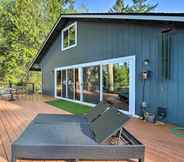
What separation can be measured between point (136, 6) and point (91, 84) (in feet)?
68.7

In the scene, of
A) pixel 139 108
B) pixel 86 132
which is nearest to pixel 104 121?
pixel 86 132

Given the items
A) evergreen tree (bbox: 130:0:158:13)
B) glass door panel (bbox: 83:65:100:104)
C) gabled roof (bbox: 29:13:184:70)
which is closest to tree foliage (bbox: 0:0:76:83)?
gabled roof (bbox: 29:13:184:70)

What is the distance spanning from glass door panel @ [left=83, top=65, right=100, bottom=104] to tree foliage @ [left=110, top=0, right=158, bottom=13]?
64.5 ft

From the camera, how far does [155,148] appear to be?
4117 millimetres

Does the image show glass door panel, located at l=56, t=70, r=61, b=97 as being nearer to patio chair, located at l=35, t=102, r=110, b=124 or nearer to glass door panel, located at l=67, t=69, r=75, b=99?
glass door panel, located at l=67, t=69, r=75, b=99

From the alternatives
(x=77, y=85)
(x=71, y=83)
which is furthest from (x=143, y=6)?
(x=77, y=85)

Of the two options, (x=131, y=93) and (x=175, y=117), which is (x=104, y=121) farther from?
(x=131, y=93)

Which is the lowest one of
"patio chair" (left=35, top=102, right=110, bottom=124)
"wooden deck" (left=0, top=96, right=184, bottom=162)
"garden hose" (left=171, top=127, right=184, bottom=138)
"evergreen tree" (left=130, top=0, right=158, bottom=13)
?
"garden hose" (left=171, top=127, right=184, bottom=138)

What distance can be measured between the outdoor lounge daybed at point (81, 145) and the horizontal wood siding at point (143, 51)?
131 inches

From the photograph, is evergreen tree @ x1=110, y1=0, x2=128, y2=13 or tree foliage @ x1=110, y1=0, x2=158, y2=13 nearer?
tree foliage @ x1=110, y1=0, x2=158, y2=13

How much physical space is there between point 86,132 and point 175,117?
359cm

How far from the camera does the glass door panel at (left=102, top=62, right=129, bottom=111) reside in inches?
320

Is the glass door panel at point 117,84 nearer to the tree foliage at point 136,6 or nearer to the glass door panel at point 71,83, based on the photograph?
the glass door panel at point 71,83

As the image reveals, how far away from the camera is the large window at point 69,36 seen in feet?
40.5
